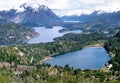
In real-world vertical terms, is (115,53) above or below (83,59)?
above

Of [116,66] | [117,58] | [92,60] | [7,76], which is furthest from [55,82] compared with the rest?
[92,60]

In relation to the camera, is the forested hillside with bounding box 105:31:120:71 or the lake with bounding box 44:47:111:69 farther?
the lake with bounding box 44:47:111:69

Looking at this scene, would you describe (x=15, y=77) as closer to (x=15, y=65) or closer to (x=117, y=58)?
(x=15, y=65)

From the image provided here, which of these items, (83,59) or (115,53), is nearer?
(83,59)

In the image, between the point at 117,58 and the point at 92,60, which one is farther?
the point at 92,60

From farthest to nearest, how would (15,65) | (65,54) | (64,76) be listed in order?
(65,54)
(15,65)
(64,76)

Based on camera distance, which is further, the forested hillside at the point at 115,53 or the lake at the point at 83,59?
the lake at the point at 83,59

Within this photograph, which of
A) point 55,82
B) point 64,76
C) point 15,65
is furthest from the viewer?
point 15,65

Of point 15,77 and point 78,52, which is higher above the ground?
point 15,77
